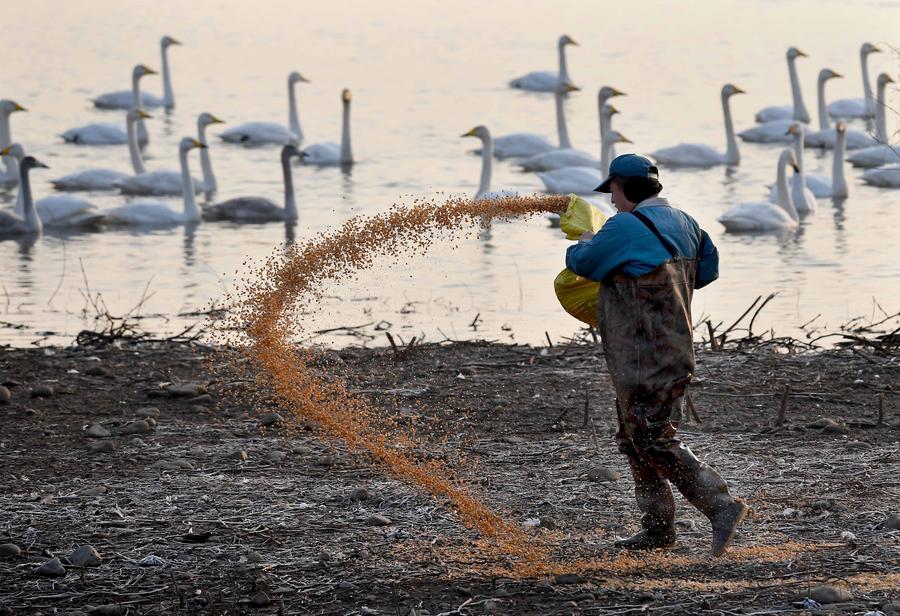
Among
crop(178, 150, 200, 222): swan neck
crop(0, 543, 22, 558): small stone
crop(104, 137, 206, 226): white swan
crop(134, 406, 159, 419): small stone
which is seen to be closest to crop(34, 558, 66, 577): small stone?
crop(0, 543, 22, 558): small stone

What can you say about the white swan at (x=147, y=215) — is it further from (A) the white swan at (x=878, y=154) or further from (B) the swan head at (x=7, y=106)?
(A) the white swan at (x=878, y=154)

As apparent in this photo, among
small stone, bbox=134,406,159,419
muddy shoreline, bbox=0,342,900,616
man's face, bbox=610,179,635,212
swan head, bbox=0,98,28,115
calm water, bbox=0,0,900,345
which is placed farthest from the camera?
swan head, bbox=0,98,28,115

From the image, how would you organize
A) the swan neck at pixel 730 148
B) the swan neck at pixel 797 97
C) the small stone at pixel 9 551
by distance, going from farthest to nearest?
the swan neck at pixel 797 97 < the swan neck at pixel 730 148 < the small stone at pixel 9 551

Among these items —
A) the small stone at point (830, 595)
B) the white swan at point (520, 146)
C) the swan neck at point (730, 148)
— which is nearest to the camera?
the small stone at point (830, 595)

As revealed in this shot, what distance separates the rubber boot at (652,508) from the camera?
6.48 meters

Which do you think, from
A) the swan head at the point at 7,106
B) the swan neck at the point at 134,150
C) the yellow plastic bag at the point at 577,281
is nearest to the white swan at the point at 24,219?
the swan neck at the point at 134,150

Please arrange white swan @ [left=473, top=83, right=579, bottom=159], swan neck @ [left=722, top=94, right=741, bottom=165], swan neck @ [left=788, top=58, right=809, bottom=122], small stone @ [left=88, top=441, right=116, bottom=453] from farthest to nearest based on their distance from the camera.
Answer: swan neck @ [left=788, top=58, right=809, bottom=122] → white swan @ [left=473, top=83, right=579, bottom=159] → swan neck @ [left=722, top=94, right=741, bottom=165] → small stone @ [left=88, top=441, right=116, bottom=453]

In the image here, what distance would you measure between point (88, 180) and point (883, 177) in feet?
34.8

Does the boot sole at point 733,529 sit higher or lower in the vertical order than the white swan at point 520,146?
lower

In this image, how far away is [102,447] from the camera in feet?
27.2

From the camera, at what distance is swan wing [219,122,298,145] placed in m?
Answer: 24.8

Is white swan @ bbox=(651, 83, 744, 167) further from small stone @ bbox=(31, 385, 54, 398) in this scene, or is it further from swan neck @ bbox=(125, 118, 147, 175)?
small stone @ bbox=(31, 385, 54, 398)

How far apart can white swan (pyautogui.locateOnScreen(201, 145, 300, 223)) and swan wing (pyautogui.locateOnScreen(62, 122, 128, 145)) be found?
700cm

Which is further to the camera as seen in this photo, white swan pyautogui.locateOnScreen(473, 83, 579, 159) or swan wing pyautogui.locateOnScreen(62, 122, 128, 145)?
swan wing pyautogui.locateOnScreen(62, 122, 128, 145)
